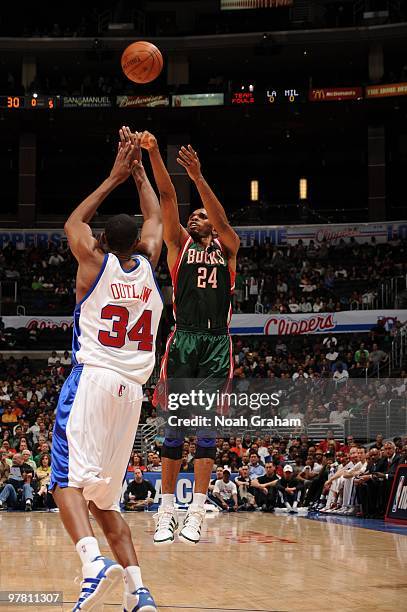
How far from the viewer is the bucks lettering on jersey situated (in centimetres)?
789

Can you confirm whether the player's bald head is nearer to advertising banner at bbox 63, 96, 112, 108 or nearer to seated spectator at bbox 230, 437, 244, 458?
seated spectator at bbox 230, 437, 244, 458

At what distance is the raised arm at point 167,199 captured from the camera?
7.16 meters

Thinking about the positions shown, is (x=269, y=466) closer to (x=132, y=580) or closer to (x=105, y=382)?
(x=132, y=580)

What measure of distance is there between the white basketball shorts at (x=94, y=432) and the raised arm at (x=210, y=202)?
2312 mm

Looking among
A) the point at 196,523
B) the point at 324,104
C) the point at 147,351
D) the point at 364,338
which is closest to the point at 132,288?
the point at 147,351

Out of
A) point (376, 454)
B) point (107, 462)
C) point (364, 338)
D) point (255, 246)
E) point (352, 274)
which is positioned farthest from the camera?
point (255, 246)

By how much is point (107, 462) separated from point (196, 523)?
208 cm

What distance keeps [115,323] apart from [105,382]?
39 centimetres

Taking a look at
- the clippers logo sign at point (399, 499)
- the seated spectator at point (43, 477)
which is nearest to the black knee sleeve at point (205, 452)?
the clippers logo sign at point (399, 499)

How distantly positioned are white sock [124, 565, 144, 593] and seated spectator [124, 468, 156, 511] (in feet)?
48.0

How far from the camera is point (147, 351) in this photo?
5867mm

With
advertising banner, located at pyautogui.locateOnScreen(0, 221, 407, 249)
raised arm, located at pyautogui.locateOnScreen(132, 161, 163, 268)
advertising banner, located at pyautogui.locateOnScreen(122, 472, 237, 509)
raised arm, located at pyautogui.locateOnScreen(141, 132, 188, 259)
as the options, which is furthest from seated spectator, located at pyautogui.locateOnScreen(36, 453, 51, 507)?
advertising banner, located at pyautogui.locateOnScreen(0, 221, 407, 249)

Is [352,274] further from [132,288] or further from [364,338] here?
[132,288]

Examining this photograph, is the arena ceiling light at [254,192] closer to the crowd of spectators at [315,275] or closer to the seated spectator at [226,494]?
the crowd of spectators at [315,275]
